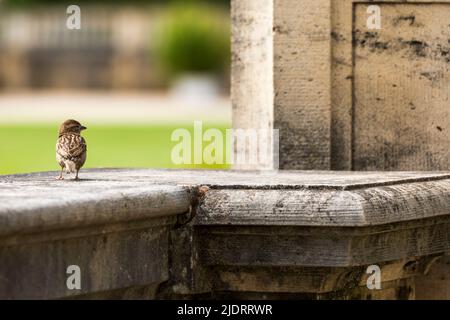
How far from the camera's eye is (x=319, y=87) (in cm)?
585

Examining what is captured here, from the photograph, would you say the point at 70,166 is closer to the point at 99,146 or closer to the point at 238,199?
the point at 238,199

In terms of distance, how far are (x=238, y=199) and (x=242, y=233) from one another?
11 centimetres

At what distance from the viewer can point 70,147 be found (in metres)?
5.29

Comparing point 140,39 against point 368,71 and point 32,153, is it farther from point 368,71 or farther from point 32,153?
point 368,71

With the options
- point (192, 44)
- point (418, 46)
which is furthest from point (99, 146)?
point (192, 44)

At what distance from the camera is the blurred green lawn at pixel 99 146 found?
14.8 meters

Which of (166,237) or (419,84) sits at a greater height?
(419,84)

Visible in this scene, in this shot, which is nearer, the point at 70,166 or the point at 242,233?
the point at 242,233

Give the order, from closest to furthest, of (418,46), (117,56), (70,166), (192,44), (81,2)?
(70,166)
(418,46)
(192,44)
(117,56)
(81,2)

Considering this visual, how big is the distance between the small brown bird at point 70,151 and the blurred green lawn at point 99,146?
302 inches

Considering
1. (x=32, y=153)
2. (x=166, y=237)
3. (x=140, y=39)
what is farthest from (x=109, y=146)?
(x=140, y=39)

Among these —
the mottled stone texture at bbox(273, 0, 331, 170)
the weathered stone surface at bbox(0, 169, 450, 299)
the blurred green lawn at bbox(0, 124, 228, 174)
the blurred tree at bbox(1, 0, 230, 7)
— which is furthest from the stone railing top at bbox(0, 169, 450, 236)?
the blurred tree at bbox(1, 0, 230, 7)

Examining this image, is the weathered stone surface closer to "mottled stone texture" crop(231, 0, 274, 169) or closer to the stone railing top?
the stone railing top
